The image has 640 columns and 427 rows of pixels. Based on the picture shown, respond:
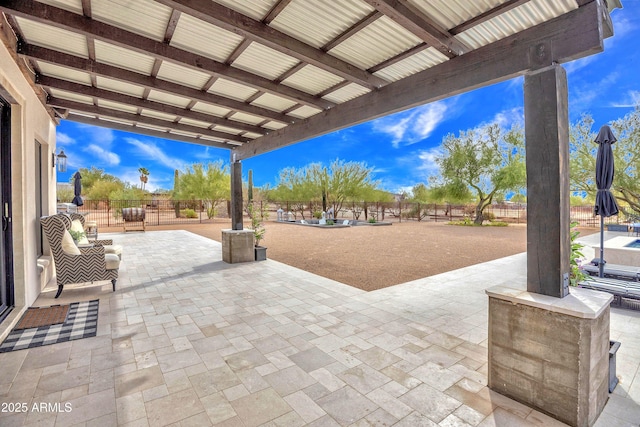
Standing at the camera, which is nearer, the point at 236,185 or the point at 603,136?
the point at 603,136

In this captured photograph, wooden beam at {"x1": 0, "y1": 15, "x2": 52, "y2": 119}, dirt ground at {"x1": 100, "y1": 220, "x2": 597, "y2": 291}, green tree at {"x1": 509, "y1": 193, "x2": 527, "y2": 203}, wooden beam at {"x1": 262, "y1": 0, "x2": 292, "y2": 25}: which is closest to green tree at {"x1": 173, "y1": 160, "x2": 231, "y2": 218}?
dirt ground at {"x1": 100, "y1": 220, "x2": 597, "y2": 291}

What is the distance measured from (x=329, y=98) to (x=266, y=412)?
364 centimetres

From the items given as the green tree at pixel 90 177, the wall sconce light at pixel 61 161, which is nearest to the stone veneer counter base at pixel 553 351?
the wall sconce light at pixel 61 161

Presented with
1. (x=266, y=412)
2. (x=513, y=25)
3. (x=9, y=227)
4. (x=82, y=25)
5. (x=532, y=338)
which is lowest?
(x=266, y=412)

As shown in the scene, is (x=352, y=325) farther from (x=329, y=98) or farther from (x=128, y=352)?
(x=329, y=98)

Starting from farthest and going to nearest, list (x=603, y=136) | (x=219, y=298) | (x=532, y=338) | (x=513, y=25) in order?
(x=219, y=298) → (x=603, y=136) → (x=513, y=25) → (x=532, y=338)

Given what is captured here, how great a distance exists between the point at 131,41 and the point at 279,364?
306cm

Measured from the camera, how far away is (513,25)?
7.34ft

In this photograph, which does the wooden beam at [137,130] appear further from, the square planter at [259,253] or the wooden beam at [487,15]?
the wooden beam at [487,15]

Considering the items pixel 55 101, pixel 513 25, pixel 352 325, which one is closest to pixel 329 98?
→ pixel 513 25

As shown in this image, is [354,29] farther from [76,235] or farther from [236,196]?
[76,235]

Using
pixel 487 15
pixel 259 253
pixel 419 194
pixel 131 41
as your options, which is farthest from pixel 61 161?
pixel 419 194

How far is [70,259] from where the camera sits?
3930 mm

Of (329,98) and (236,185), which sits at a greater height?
(329,98)
